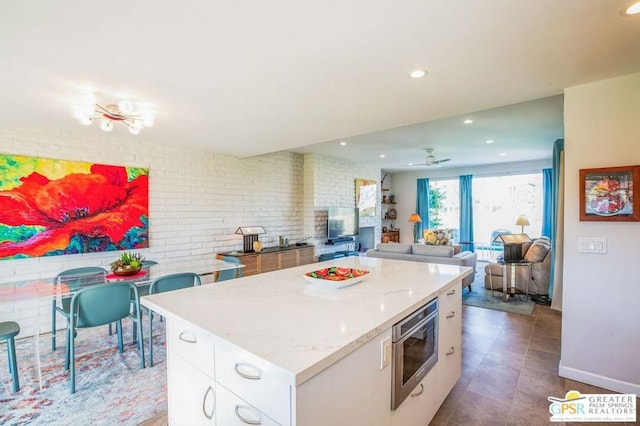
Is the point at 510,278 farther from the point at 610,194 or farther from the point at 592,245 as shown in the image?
the point at 610,194

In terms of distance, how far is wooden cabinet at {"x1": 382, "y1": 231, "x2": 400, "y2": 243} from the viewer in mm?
8727

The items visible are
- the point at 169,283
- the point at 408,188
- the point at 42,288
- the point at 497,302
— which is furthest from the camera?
the point at 408,188

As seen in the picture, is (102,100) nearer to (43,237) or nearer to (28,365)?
(43,237)

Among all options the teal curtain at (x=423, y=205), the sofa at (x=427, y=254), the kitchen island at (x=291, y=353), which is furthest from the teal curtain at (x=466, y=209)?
the kitchen island at (x=291, y=353)

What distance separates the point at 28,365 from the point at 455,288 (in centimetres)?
361

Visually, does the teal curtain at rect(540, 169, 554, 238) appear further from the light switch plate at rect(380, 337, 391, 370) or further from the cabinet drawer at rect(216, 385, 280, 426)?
the cabinet drawer at rect(216, 385, 280, 426)

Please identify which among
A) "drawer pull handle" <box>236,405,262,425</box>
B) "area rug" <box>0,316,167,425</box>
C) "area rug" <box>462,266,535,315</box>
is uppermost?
"drawer pull handle" <box>236,405,262,425</box>

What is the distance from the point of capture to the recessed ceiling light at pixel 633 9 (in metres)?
1.38

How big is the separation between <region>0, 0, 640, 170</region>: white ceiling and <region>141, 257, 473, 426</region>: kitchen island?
1.40 meters

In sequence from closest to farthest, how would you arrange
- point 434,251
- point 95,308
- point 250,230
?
point 95,308 → point 434,251 → point 250,230

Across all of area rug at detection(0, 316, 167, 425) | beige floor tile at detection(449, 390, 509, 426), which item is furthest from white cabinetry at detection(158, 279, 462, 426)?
area rug at detection(0, 316, 167, 425)

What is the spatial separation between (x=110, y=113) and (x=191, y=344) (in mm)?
2322

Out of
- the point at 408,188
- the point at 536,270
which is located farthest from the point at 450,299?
the point at 408,188

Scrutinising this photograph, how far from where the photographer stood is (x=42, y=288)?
2.52 meters
